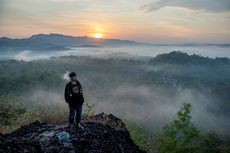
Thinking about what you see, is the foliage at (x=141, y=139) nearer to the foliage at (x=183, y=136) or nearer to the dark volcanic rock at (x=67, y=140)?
the foliage at (x=183, y=136)

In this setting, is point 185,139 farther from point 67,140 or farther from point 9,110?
point 9,110

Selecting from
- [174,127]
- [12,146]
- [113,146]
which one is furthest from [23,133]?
[174,127]

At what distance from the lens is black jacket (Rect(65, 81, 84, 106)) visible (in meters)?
16.2

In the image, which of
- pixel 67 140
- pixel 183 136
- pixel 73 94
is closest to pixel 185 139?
pixel 183 136

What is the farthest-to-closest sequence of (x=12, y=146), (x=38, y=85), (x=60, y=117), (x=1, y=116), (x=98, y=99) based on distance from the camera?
(x=98, y=99)
(x=38, y=85)
(x=1, y=116)
(x=60, y=117)
(x=12, y=146)

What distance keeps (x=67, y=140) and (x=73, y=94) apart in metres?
2.77

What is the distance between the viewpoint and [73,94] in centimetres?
1625

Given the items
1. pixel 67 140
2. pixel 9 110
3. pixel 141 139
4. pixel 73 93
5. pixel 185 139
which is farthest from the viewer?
pixel 141 139

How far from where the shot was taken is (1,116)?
27594 millimetres

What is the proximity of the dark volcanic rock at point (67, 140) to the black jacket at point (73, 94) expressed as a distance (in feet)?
4.07

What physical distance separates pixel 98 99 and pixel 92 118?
16260cm

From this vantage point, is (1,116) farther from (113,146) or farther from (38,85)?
(38,85)

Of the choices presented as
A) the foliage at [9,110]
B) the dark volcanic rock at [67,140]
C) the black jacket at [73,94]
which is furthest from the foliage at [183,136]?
the foliage at [9,110]

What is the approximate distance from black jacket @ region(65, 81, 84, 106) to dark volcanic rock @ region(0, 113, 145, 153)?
1.24 meters
